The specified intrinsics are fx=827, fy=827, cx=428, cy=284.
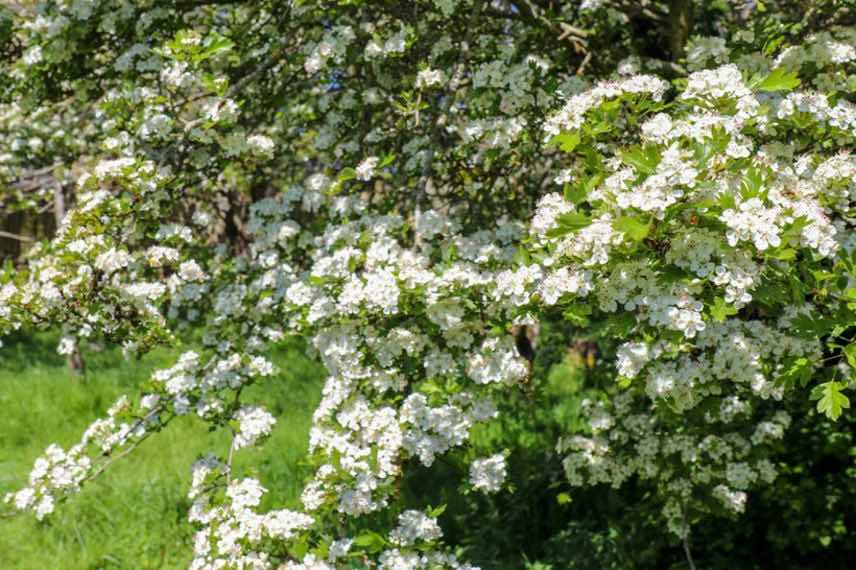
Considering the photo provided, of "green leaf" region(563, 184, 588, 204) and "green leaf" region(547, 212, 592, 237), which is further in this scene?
"green leaf" region(563, 184, 588, 204)

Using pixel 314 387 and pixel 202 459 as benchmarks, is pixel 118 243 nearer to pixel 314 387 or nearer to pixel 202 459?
pixel 202 459

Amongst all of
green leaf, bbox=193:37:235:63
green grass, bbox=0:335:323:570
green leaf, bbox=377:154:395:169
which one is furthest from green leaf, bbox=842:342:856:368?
green leaf, bbox=193:37:235:63

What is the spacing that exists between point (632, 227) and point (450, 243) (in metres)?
1.26

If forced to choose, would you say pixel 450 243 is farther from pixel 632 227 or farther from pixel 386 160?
pixel 632 227

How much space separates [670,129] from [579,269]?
1.55ft

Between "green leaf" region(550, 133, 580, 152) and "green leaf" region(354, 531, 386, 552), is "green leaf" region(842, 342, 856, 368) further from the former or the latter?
"green leaf" region(354, 531, 386, 552)

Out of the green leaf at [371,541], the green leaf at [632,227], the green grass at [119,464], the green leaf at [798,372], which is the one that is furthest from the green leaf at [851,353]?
the green grass at [119,464]

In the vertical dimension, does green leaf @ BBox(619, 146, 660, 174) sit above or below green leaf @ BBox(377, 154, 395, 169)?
above

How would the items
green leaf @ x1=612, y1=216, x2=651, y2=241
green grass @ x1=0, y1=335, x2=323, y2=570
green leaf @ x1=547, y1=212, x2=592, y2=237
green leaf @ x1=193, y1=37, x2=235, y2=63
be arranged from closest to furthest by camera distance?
green leaf @ x1=612, y1=216, x2=651, y2=241 → green leaf @ x1=547, y1=212, x2=592, y2=237 → green leaf @ x1=193, y1=37, x2=235, y2=63 → green grass @ x1=0, y1=335, x2=323, y2=570

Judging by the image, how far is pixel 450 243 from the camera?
124 inches

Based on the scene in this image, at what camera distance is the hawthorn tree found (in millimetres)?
2176

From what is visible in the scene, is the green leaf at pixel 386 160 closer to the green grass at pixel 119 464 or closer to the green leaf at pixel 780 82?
the green grass at pixel 119 464

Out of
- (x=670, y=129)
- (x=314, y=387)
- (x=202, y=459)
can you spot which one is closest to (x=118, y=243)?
(x=202, y=459)

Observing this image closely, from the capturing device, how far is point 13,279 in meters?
3.15
